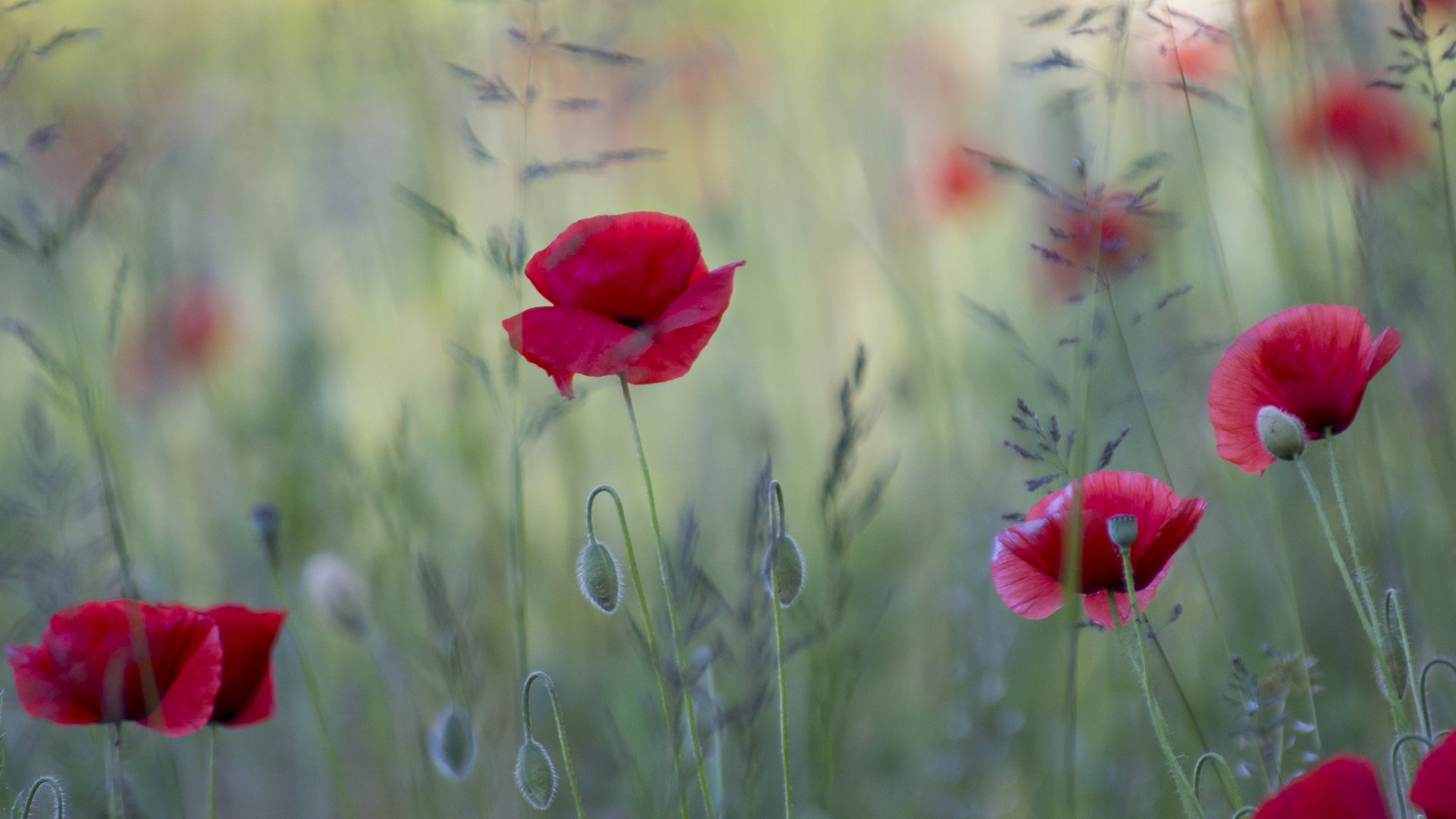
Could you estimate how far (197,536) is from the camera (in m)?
2.01

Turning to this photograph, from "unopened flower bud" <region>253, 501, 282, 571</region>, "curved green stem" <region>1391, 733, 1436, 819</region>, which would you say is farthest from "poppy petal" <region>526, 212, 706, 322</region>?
"curved green stem" <region>1391, 733, 1436, 819</region>

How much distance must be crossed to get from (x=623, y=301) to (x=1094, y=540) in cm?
35

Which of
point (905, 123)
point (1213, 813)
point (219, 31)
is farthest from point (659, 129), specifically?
point (1213, 813)

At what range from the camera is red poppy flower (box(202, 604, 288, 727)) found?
86 centimetres

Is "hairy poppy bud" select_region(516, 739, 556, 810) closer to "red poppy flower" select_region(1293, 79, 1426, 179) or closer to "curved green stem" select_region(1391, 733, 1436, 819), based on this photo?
"curved green stem" select_region(1391, 733, 1436, 819)

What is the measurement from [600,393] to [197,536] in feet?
2.58

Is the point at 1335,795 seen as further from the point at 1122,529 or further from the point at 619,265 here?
the point at 619,265

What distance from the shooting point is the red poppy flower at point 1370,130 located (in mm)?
1664

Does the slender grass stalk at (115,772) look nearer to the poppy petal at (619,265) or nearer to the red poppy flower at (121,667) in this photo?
the red poppy flower at (121,667)

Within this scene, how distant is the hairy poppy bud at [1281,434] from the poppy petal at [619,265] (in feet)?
1.26

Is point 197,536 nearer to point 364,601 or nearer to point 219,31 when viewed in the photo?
point 364,601

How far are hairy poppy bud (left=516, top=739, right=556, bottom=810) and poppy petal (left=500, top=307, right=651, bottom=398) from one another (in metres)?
0.26

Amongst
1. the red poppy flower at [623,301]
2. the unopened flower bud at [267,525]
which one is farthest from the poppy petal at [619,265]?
the unopened flower bud at [267,525]

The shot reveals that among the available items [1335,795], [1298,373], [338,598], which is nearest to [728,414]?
[338,598]
